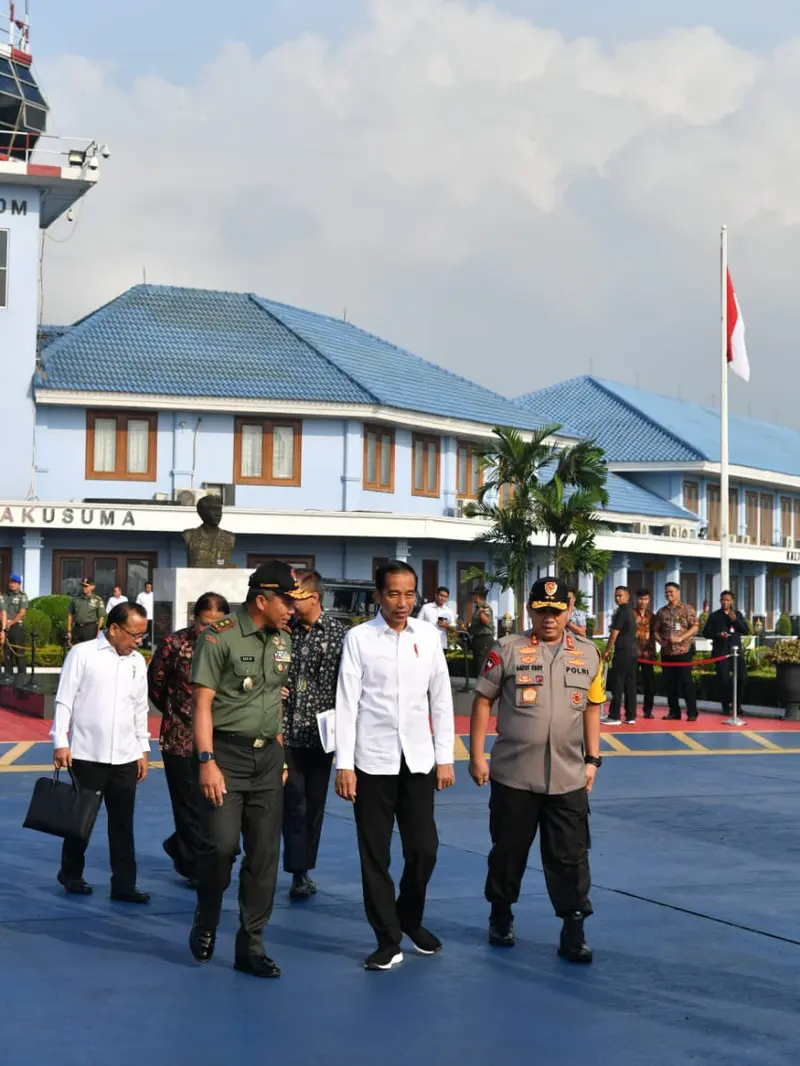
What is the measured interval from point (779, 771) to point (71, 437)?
26.2 meters

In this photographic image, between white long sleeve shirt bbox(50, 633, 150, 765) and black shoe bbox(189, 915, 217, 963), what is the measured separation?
1.98 m

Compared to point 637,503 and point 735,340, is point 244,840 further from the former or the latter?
point 637,503

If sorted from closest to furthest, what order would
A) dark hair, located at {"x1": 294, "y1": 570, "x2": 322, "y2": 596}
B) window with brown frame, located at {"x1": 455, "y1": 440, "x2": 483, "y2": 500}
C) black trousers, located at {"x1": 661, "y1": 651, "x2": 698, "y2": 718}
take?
1. dark hair, located at {"x1": 294, "y1": 570, "x2": 322, "y2": 596}
2. black trousers, located at {"x1": 661, "y1": 651, "x2": 698, "y2": 718}
3. window with brown frame, located at {"x1": 455, "y1": 440, "x2": 483, "y2": 500}

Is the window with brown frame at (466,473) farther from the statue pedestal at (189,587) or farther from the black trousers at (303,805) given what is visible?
the black trousers at (303,805)

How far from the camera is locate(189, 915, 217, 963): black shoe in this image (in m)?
7.48

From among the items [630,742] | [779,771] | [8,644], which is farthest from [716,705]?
[8,644]

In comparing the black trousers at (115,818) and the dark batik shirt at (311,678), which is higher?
the dark batik shirt at (311,678)

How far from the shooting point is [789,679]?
2322 cm

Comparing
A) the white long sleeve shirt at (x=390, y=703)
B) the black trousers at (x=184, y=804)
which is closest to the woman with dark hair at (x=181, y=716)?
the black trousers at (x=184, y=804)

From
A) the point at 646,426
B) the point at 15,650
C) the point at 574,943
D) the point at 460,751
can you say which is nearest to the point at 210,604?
→ the point at 574,943

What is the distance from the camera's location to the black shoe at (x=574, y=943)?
7.57 m

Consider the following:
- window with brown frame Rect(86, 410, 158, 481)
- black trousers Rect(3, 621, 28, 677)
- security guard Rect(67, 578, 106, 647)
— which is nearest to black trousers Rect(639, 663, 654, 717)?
security guard Rect(67, 578, 106, 647)

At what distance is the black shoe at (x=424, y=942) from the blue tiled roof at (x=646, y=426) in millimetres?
45908

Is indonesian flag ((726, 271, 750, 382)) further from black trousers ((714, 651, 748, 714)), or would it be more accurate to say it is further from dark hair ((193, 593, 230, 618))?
dark hair ((193, 593, 230, 618))
